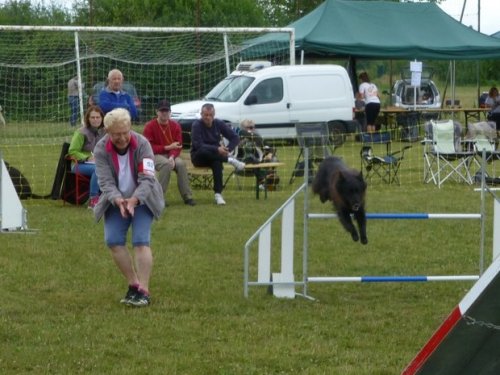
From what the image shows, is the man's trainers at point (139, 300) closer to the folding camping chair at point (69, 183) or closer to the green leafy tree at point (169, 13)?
the folding camping chair at point (69, 183)

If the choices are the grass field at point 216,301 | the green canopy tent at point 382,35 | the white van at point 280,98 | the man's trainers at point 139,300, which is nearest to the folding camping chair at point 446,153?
the grass field at point 216,301

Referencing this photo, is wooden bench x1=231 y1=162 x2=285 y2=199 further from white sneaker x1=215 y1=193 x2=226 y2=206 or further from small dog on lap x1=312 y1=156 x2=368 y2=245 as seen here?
small dog on lap x1=312 y1=156 x2=368 y2=245

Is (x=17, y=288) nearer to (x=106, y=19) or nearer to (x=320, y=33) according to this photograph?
(x=320, y=33)

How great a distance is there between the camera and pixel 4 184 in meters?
10.7

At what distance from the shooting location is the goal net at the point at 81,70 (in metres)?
19.8

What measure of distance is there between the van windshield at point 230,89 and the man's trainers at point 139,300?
14.2 m

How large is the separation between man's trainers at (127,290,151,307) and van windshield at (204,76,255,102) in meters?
14.2

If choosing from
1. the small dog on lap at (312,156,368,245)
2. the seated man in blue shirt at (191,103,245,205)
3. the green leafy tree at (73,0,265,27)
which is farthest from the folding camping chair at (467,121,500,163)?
the green leafy tree at (73,0,265,27)

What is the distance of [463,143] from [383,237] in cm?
655

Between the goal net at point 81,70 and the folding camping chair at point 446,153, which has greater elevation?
the goal net at point 81,70

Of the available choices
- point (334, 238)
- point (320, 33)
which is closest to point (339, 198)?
point (334, 238)

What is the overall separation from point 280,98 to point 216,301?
14585 mm

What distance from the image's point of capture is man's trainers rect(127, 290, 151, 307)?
24.9 feet

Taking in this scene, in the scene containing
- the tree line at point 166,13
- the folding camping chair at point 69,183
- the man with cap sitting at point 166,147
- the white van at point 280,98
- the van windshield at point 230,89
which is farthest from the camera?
the tree line at point 166,13
